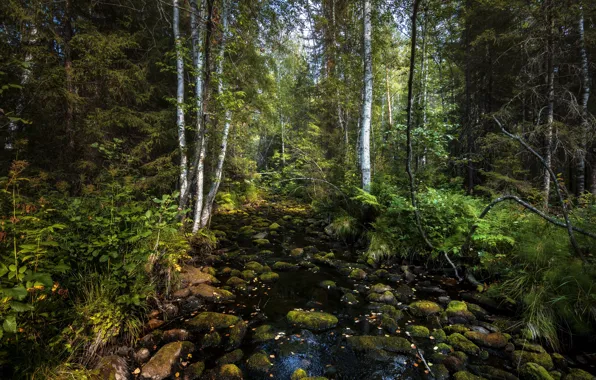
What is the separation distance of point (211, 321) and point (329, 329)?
194cm

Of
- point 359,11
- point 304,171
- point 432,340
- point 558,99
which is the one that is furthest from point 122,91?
point 558,99

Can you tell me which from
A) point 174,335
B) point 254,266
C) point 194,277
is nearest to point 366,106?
point 254,266

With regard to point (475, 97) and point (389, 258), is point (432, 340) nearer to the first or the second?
point (389, 258)

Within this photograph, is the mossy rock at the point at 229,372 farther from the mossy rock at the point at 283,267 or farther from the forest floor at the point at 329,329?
the mossy rock at the point at 283,267

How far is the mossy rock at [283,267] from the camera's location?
6480 millimetres

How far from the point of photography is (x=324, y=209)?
10742mm

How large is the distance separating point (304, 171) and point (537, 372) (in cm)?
881

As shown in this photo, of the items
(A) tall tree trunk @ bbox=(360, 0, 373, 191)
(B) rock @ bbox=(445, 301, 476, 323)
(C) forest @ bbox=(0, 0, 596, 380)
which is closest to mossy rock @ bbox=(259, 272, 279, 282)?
(C) forest @ bbox=(0, 0, 596, 380)

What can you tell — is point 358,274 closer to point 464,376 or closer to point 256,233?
point 464,376

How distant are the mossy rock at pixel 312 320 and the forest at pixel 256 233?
0.04 metres

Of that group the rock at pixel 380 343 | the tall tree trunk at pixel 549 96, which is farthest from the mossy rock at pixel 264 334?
the tall tree trunk at pixel 549 96

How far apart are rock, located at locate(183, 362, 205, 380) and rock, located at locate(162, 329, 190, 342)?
2.00 feet

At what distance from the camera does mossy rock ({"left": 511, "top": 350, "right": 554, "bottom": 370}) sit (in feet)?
10.6

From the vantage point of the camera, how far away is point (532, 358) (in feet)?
10.9
